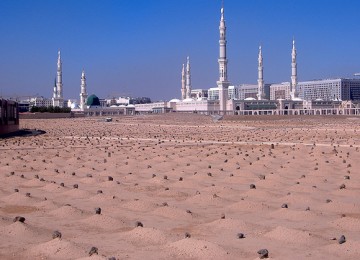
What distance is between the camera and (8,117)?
26.5 m

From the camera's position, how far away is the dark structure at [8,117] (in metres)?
24.7

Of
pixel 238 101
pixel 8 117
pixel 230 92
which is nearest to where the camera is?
pixel 8 117

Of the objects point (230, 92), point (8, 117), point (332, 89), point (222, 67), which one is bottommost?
point (8, 117)

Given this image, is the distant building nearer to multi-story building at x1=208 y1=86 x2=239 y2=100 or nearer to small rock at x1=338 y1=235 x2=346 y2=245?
multi-story building at x1=208 y1=86 x2=239 y2=100

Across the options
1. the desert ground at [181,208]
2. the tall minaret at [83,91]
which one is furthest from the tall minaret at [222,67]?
the desert ground at [181,208]

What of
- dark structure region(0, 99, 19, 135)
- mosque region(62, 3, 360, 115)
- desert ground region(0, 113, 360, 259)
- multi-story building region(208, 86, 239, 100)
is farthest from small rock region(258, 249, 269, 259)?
multi-story building region(208, 86, 239, 100)

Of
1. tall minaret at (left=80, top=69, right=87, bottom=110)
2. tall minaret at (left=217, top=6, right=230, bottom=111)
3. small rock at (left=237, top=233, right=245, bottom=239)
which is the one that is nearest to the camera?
small rock at (left=237, top=233, right=245, bottom=239)

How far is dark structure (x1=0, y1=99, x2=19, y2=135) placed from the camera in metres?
24.7

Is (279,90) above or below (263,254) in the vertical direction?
above

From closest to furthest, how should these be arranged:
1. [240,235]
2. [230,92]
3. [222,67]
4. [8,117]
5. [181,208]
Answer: [240,235] → [181,208] → [8,117] → [222,67] → [230,92]

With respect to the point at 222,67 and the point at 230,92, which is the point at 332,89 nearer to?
the point at 230,92

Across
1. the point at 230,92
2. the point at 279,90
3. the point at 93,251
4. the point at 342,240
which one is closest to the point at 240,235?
the point at 342,240

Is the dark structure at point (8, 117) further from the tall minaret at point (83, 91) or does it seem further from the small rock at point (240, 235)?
the tall minaret at point (83, 91)

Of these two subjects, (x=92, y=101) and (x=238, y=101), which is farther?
(x=92, y=101)
